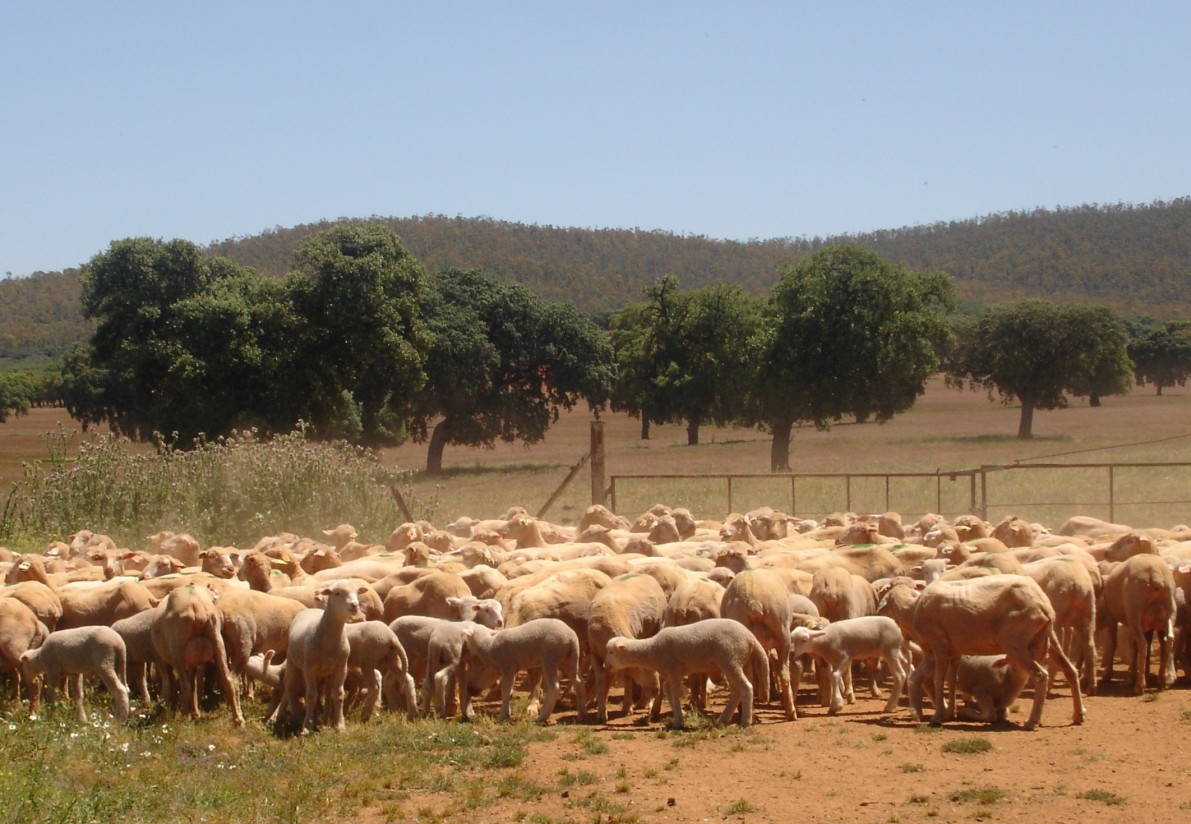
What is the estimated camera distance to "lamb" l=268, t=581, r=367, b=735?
10367 millimetres

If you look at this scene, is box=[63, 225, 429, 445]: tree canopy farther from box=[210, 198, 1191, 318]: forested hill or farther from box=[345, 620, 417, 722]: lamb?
box=[210, 198, 1191, 318]: forested hill

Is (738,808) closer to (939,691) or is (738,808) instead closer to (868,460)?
(939,691)

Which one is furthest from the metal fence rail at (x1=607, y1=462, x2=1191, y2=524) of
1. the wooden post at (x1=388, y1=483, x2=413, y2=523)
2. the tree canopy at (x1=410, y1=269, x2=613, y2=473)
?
the tree canopy at (x1=410, y1=269, x2=613, y2=473)

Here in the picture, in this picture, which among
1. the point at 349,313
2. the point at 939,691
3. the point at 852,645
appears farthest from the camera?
the point at 349,313

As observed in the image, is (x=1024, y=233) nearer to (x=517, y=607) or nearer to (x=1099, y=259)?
(x=1099, y=259)

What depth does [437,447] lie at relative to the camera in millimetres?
54438

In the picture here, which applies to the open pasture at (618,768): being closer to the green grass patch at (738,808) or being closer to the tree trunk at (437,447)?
the green grass patch at (738,808)

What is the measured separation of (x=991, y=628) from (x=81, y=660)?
7.29 metres

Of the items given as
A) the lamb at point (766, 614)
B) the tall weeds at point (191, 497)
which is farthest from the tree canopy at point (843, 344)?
the lamb at point (766, 614)

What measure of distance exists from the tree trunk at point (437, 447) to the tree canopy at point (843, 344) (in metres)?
13.7

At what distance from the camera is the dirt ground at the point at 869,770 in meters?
8.13

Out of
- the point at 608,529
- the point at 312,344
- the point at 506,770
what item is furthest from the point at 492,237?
the point at 506,770

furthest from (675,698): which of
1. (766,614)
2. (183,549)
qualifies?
(183,549)

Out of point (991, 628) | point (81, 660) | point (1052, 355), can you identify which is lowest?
point (81, 660)
